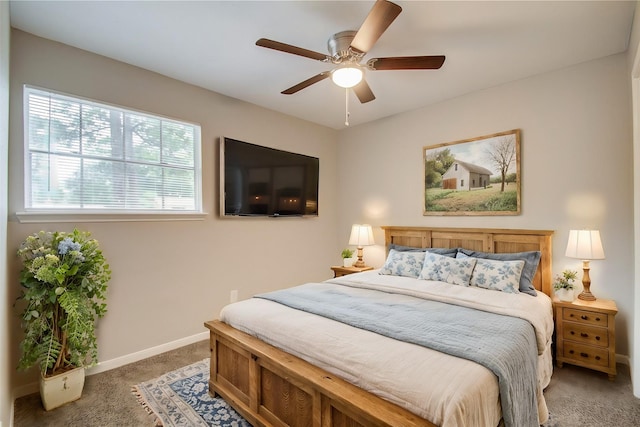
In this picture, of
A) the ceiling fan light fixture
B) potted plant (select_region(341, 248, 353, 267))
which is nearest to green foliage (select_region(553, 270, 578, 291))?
potted plant (select_region(341, 248, 353, 267))

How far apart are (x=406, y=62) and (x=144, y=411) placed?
9.86 ft

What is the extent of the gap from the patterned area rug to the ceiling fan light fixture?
96.2 inches

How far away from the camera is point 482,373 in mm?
1397

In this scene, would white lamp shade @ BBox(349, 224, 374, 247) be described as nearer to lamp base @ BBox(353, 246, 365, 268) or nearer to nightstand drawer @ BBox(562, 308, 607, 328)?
lamp base @ BBox(353, 246, 365, 268)

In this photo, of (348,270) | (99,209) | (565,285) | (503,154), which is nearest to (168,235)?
(99,209)

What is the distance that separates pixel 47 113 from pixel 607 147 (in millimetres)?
4721

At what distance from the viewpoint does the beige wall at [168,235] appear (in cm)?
240

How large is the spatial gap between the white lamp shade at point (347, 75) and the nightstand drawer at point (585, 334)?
268 cm

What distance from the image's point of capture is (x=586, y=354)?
8.36 feet

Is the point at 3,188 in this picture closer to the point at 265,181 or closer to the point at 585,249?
the point at 265,181

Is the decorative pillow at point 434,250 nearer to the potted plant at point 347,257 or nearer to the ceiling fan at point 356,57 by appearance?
the potted plant at point 347,257

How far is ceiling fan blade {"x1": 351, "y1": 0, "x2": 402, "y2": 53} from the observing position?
1618mm

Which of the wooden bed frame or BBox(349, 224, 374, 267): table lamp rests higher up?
BBox(349, 224, 374, 267): table lamp

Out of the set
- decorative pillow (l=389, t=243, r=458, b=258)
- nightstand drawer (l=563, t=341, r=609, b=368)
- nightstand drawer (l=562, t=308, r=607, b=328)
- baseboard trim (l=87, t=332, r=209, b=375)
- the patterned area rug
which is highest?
decorative pillow (l=389, t=243, r=458, b=258)
